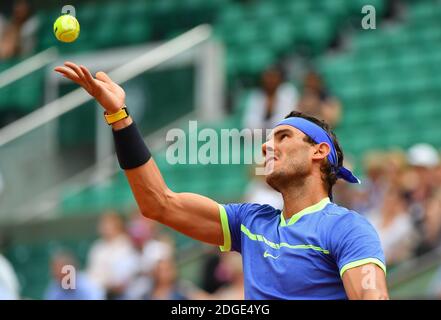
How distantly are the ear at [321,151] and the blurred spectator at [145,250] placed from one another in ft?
16.6

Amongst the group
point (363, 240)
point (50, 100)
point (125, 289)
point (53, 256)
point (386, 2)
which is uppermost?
point (386, 2)

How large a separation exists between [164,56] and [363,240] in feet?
29.4

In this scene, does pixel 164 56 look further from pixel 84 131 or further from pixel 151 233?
pixel 151 233

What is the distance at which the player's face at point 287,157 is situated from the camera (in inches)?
196

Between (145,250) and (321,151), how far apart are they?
5687 millimetres

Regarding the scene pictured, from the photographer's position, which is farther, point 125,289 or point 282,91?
point 282,91

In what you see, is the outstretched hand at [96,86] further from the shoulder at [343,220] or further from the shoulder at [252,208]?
the shoulder at [343,220]

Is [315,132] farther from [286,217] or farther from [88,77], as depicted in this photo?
[88,77]

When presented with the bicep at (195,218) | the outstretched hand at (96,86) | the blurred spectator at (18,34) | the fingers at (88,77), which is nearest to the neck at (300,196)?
the bicep at (195,218)

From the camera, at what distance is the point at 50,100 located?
13930mm

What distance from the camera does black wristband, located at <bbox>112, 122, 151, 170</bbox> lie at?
4.93m

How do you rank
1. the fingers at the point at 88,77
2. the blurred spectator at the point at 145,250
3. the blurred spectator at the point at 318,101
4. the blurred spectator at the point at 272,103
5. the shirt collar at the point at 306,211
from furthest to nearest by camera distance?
the blurred spectator at the point at 272,103
the blurred spectator at the point at 318,101
the blurred spectator at the point at 145,250
the shirt collar at the point at 306,211
the fingers at the point at 88,77

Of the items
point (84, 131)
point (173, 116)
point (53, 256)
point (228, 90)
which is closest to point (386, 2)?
point (228, 90)

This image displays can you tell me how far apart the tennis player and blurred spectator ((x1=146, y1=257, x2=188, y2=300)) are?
446 centimetres
